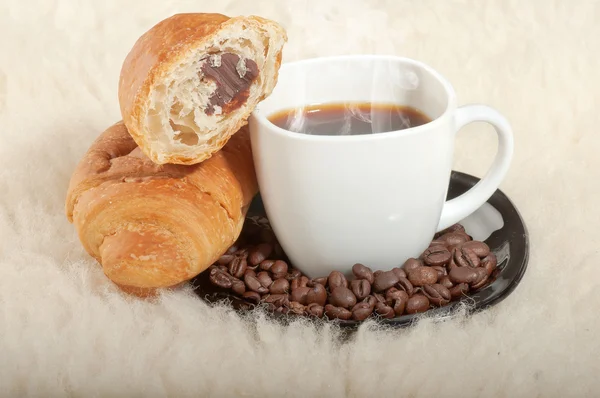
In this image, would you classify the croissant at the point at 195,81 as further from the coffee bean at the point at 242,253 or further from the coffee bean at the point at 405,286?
the coffee bean at the point at 405,286

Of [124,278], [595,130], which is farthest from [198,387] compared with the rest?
[595,130]

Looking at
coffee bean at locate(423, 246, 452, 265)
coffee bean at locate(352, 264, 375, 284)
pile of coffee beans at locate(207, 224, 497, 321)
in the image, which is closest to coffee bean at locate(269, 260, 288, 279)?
pile of coffee beans at locate(207, 224, 497, 321)

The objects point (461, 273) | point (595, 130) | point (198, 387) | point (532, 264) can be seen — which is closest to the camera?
point (198, 387)

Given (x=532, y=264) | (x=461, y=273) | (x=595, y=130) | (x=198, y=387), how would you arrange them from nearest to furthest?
(x=198, y=387)
(x=461, y=273)
(x=532, y=264)
(x=595, y=130)

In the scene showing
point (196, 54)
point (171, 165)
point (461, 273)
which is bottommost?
point (461, 273)

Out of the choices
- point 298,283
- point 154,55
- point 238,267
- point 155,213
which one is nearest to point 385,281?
point 298,283

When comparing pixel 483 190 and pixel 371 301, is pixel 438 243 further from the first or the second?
pixel 371 301

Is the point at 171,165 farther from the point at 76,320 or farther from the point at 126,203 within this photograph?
the point at 76,320

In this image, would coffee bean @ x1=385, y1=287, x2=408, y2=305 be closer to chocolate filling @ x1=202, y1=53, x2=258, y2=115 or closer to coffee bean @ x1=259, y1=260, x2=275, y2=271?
coffee bean @ x1=259, y1=260, x2=275, y2=271
